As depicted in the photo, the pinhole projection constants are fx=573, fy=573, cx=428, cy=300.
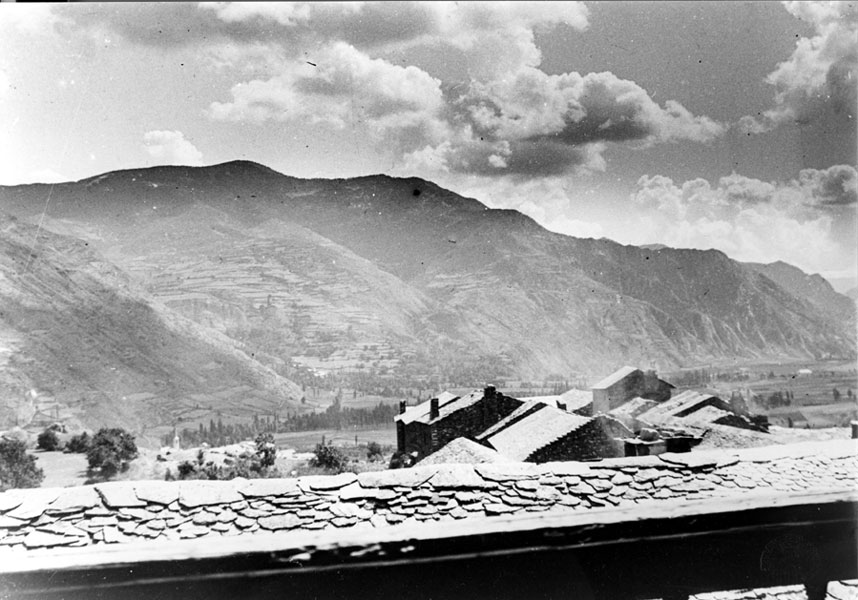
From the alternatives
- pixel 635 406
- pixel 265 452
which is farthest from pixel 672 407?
pixel 265 452

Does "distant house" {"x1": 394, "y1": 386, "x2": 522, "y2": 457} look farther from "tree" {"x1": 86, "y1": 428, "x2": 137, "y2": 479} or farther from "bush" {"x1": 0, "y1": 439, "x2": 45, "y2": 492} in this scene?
"bush" {"x1": 0, "y1": 439, "x2": 45, "y2": 492}

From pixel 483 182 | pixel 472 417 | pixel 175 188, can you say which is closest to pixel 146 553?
pixel 472 417

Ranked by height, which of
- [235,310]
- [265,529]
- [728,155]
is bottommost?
[265,529]

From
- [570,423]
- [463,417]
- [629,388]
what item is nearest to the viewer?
[570,423]

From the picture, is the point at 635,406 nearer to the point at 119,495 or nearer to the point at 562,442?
the point at 562,442

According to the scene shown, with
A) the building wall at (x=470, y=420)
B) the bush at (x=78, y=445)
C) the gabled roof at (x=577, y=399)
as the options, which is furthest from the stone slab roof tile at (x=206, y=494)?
the bush at (x=78, y=445)

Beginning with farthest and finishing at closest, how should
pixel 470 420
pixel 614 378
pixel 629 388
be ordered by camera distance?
pixel 614 378, pixel 629 388, pixel 470 420

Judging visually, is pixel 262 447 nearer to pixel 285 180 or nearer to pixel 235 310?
pixel 235 310
